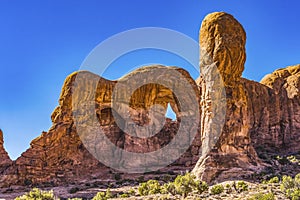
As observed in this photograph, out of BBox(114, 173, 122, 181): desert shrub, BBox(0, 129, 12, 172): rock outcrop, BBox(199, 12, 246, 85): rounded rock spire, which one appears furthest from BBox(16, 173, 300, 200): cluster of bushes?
BBox(0, 129, 12, 172): rock outcrop

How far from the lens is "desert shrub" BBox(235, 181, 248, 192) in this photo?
24188 mm

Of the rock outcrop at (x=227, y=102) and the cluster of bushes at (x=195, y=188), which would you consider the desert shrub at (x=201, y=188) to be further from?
the rock outcrop at (x=227, y=102)

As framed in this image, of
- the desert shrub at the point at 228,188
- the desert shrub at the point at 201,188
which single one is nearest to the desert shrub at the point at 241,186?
the desert shrub at the point at 228,188

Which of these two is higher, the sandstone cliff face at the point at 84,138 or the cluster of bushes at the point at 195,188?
the sandstone cliff face at the point at 84,138

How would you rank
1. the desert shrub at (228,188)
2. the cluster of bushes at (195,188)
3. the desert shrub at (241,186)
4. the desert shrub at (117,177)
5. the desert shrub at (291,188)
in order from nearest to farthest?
the desert shrub at (291,188), the cluster of bushes at (195,188), the desert shrub at (228,188), the desert shrub at (241,186), the desert shrub at (117,177)

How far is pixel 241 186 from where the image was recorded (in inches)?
973

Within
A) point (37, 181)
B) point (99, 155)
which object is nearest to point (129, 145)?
point (99, 155)

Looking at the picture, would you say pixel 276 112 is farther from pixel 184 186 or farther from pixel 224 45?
pixel 184 186

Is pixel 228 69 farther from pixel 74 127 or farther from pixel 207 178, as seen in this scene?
pixel 74 127

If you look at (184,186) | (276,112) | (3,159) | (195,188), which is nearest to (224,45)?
(195,188)

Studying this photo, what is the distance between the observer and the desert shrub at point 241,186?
24.2 m

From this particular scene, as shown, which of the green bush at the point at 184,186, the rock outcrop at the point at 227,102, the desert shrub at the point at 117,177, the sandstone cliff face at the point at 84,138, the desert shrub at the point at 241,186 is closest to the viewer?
the green bush at the point at 184,186

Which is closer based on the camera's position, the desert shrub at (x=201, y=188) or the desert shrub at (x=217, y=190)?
the desert shrub at (x=217, y=190)

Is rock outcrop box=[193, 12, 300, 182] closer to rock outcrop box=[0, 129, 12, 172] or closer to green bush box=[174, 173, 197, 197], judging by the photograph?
green bush box=[174, 173, 197, 197]
